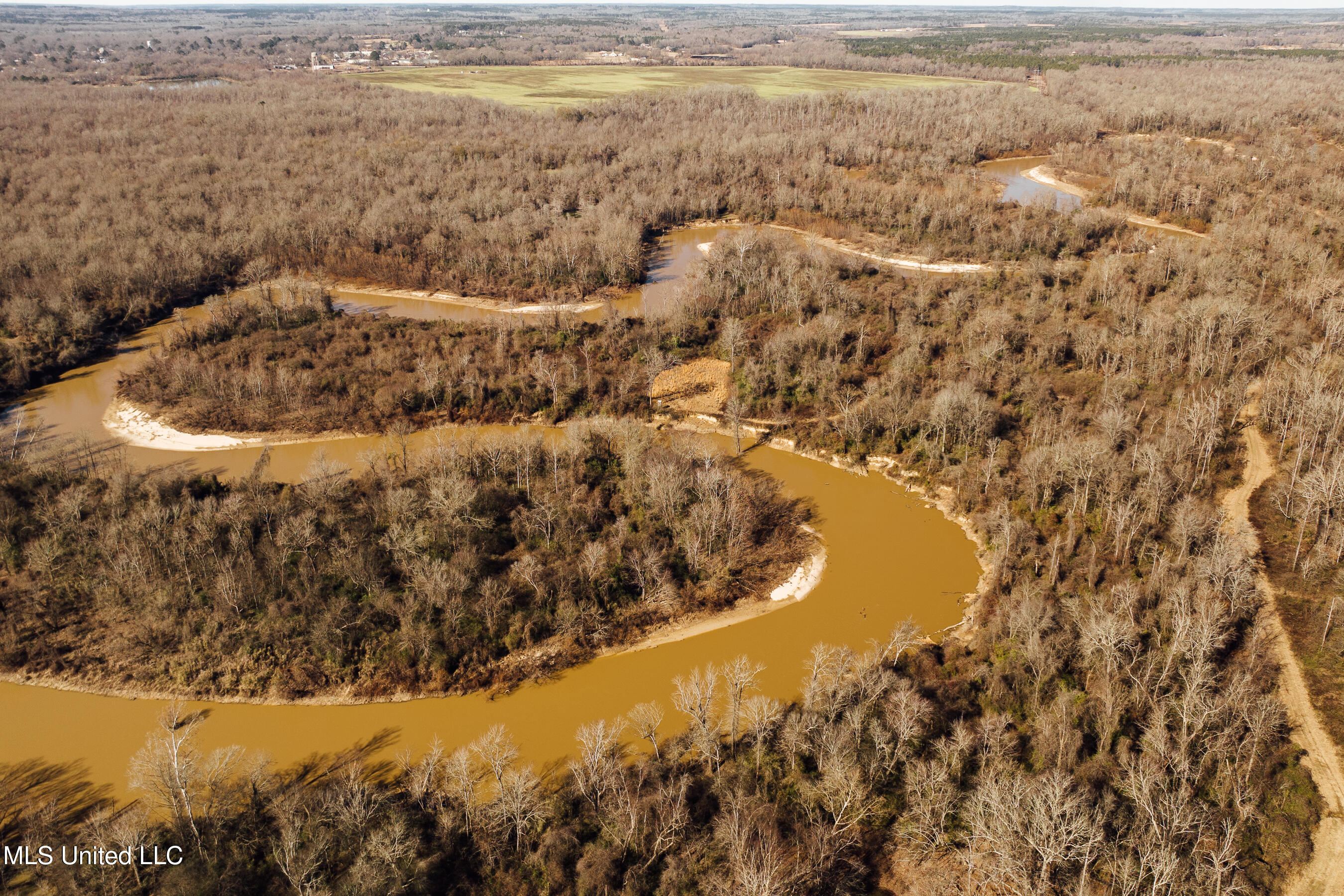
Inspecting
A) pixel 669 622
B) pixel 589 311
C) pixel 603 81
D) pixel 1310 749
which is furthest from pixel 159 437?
pixel 603 81

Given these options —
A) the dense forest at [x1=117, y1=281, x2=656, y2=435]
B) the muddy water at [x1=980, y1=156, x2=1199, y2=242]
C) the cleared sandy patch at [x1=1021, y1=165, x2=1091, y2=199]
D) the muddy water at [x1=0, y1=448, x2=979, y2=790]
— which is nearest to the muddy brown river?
the muddy water at [x1=0, y1=448, x2=979, y2=790]

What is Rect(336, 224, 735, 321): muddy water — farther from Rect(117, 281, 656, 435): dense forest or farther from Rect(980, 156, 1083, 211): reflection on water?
Rect(980, 156, 1083, 211): reflection on water

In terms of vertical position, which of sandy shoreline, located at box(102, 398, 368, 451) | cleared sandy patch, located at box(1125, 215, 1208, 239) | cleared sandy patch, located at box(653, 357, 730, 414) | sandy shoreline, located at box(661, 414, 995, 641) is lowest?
sandy shoreline, located at box(661, 414, 995, 641)

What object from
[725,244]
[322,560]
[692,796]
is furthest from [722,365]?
[692,796]

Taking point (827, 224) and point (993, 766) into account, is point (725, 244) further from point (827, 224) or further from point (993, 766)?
point (993, 766)

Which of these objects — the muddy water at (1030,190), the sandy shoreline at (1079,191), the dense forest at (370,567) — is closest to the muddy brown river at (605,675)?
the dense forest at (370,567)

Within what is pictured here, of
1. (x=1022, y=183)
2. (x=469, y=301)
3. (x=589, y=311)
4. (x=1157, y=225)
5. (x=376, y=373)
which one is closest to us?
(x=376, y=373)

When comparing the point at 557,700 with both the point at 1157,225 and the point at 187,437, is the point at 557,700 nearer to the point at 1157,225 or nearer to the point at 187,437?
the point at 187,437
